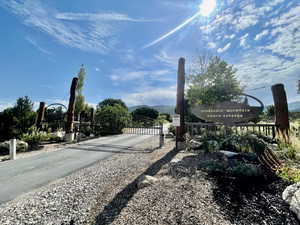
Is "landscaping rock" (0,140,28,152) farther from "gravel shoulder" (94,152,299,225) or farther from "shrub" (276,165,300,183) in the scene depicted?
"shrub" (276,165,300,183)

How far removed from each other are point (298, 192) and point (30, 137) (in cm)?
879

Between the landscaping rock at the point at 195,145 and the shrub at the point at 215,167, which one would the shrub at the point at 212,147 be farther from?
the shrub at the point at 215,167

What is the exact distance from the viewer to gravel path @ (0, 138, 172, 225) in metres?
2.29

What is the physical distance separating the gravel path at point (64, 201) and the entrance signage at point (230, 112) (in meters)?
4.67

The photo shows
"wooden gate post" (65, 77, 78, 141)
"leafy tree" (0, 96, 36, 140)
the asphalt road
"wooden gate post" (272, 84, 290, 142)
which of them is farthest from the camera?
"wooden gate post" (65, 77, 78, 141)

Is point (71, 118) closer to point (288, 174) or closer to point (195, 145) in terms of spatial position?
point (195, 145)

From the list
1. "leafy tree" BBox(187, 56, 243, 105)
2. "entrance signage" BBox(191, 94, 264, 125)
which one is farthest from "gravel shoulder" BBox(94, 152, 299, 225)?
"leafy tree" BBox(187, 56, 243, 105)

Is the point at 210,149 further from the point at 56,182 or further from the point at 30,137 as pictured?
the point at 30,137

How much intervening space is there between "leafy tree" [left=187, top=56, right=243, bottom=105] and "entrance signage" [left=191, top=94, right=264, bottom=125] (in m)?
4.59

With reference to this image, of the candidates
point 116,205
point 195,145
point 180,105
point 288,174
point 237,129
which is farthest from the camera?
point 237,129

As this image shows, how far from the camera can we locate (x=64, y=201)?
273 cm

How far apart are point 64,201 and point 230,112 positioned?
6.63 metres

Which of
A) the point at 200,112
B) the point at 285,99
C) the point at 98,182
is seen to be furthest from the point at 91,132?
the point at 285,99

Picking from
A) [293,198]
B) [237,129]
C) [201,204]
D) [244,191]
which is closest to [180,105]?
[237,129]
